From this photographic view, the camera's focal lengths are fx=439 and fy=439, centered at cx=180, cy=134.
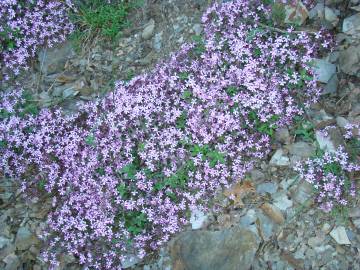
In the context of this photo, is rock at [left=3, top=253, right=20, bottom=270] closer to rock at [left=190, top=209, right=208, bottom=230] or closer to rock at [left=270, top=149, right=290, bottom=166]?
rock at [left=190, top=209, right=208, bottom=230]

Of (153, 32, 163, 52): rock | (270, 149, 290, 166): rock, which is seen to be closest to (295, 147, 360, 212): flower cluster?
(270, 149, 290, 166): rock

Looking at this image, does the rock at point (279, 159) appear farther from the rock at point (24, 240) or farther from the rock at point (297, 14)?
the rock at point (24, 240)

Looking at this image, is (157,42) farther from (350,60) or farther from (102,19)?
(350,60)

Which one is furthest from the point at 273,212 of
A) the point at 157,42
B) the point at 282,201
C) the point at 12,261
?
the point at 12,261

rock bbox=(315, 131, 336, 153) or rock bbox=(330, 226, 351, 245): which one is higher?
rock bbox=(315, 131, 336, 153)

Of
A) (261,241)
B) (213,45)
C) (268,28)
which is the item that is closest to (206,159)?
(261,241)

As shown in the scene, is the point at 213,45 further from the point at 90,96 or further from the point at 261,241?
the point at 261,241
